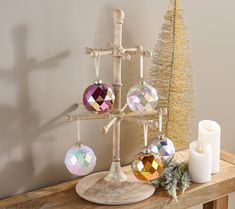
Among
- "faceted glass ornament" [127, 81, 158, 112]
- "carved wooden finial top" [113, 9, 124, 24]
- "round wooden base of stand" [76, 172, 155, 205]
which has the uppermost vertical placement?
"carved wooden finial top" [113, 9, 124, 24]

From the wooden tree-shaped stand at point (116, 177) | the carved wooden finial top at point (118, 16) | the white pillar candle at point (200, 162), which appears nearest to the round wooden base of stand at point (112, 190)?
the wooden tree-shaped stand at point (116, 177)

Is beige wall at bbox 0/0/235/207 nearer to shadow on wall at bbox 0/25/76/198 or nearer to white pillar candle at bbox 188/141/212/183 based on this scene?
shadow on wall at bbox 0/25/76/198

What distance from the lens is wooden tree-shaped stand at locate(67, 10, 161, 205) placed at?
42.7 inches

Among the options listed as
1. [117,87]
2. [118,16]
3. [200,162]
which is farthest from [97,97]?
[200,162]

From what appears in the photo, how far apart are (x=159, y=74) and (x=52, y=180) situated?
1.26 feet

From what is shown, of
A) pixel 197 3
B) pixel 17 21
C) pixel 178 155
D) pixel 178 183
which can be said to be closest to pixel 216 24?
pixel 197 3

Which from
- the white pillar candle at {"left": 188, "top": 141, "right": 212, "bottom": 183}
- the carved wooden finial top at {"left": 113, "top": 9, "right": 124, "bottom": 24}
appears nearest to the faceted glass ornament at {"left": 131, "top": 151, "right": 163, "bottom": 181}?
the white pillar candle at {"left": 188, "top": 141, "right": 212, "bottom": 183}

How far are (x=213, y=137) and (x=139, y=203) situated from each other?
0.28 m

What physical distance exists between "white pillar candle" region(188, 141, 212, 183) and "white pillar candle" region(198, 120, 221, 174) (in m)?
0.04

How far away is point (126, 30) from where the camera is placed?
48.8 inches

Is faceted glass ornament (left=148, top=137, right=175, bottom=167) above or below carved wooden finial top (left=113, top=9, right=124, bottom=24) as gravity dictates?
below

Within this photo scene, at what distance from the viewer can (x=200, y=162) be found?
3.86 feet

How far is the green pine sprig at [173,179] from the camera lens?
1141 millimetres

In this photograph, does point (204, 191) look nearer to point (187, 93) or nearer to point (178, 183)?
point (178, 183)
